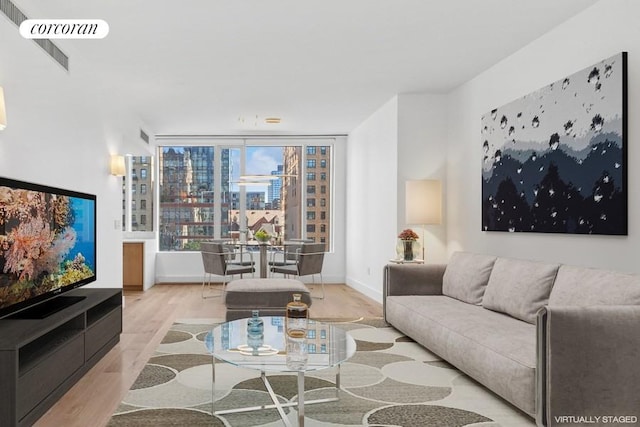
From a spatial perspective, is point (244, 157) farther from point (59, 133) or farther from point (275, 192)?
point (59, 133)

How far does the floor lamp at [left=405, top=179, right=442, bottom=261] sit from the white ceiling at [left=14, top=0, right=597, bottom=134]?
3.63 ft

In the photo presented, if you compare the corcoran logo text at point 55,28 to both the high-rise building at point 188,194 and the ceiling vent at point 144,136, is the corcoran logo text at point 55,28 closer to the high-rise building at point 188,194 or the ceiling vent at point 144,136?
the ceiling vent at point 144,136

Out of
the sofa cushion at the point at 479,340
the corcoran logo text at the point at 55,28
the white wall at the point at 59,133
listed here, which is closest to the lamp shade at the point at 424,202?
the sofa cushion at the point at 479,340

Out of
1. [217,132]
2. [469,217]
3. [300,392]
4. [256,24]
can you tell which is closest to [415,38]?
[256,24]

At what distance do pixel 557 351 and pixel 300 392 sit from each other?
121cm

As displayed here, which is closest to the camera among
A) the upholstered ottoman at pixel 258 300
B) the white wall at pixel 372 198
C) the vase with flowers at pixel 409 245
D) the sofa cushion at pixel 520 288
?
the sofa cushion at pixel 520 288

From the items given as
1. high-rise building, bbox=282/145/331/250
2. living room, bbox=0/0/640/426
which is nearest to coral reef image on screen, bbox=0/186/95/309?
living room, bbox=0/0/640/426

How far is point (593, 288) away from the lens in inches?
117

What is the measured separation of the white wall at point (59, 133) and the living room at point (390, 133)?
10 mm

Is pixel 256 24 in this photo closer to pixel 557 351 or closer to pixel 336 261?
pixel 557 351

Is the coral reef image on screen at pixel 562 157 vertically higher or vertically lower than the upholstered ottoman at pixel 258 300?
higher

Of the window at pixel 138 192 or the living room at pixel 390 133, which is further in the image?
the window at pixel 138 192

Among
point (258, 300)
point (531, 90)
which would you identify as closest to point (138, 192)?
point (258, 300)

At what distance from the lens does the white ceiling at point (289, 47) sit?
362 centimetres
